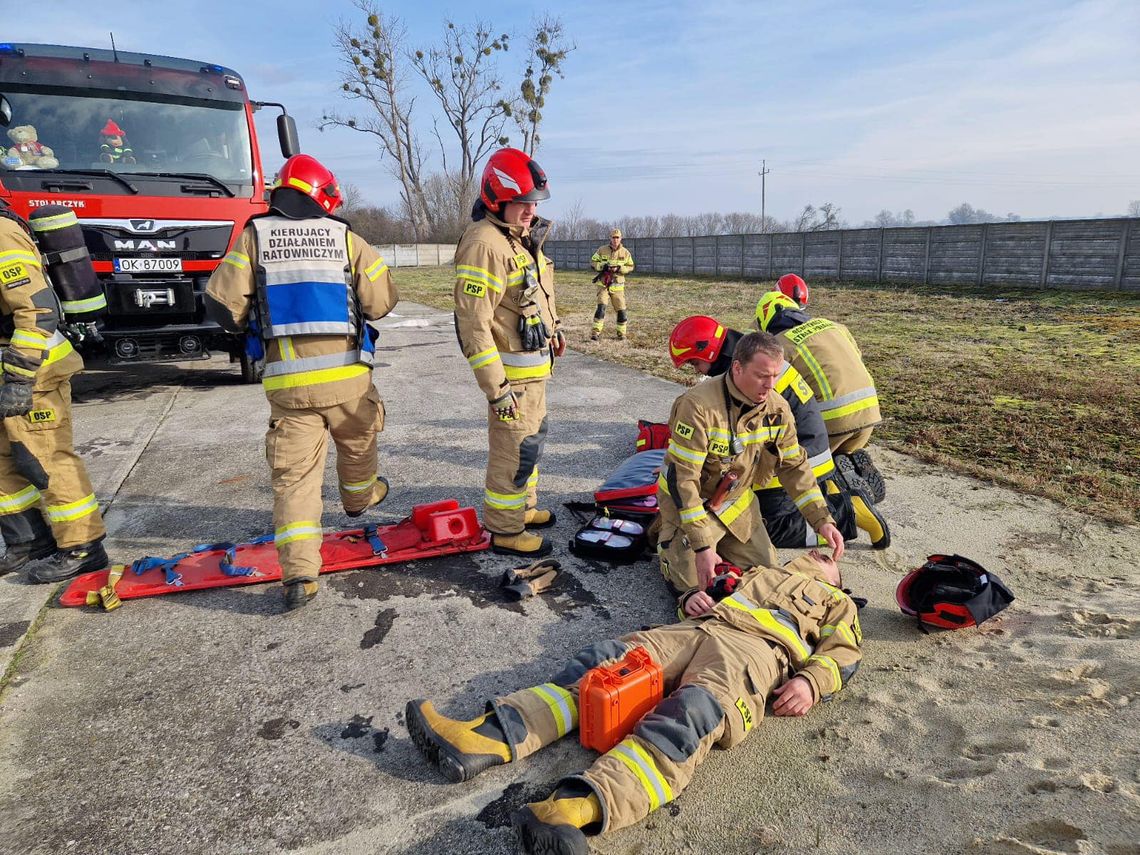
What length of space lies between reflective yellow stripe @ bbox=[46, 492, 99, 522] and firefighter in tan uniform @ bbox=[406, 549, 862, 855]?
8.24 feet

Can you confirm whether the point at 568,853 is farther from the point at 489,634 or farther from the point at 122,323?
the point at 122,323

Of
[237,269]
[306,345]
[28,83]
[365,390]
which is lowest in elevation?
[365,390]

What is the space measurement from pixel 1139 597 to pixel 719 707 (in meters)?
2.44

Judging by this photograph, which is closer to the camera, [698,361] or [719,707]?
[719,707]

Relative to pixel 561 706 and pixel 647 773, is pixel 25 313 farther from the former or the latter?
pixel 647 773

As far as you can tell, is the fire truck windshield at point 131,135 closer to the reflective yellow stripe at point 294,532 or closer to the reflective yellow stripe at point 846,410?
the reflective yellow stripe at point 294,532

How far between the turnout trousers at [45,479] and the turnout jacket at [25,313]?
0.16 meters

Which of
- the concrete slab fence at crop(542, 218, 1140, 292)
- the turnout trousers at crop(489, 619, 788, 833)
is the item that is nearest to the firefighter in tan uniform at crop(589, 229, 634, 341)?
the turnout trousers at crop(489, 619, 788, 833)

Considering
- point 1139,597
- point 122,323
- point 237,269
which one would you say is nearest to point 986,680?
point 1139,597

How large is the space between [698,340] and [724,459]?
27.5 inches

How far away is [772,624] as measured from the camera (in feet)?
9.53

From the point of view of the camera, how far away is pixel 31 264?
12.2ft

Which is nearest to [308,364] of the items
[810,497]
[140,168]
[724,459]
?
[724,459]

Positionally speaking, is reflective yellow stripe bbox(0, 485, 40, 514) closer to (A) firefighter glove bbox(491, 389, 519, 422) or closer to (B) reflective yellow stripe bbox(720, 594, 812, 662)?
(A) firefighter glove bbox(491, 389, 519, 422)
